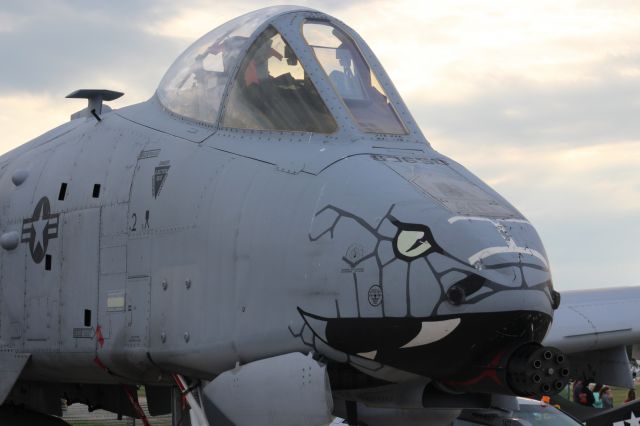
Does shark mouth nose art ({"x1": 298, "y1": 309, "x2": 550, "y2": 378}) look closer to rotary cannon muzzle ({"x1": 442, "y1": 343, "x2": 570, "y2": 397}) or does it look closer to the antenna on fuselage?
rotary cannon muzzle ({"x1": 442, "y1": 343, "x2": 570, "y2": 397})

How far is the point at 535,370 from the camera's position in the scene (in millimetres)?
7574

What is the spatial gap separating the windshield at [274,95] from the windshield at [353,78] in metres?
0.23

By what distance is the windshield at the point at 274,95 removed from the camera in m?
9.14

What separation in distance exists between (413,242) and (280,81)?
2267mm

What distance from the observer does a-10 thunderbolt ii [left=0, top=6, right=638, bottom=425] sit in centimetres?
771

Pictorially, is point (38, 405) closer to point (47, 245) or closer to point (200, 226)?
point (47, 245)

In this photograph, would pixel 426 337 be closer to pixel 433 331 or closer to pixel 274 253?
pixel 433 331

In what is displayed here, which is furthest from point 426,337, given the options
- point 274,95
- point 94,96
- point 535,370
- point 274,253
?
point 94,96

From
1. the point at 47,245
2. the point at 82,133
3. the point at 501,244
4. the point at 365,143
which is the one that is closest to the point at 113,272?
the point at 47,245

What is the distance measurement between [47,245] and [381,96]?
3543mm

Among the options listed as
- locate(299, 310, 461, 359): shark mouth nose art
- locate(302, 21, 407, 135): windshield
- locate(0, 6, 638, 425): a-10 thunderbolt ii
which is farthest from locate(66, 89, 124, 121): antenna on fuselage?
locate(299, 310, 461, 359): shark mouth nose art

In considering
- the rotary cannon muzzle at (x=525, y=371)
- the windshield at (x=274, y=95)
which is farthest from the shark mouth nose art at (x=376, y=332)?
the windshield at (x=274, y=95)

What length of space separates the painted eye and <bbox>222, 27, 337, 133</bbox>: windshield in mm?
1501

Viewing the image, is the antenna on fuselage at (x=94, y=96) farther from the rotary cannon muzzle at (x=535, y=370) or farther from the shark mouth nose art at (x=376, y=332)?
the rotary cannon muzzle at (x=535, y=370)
